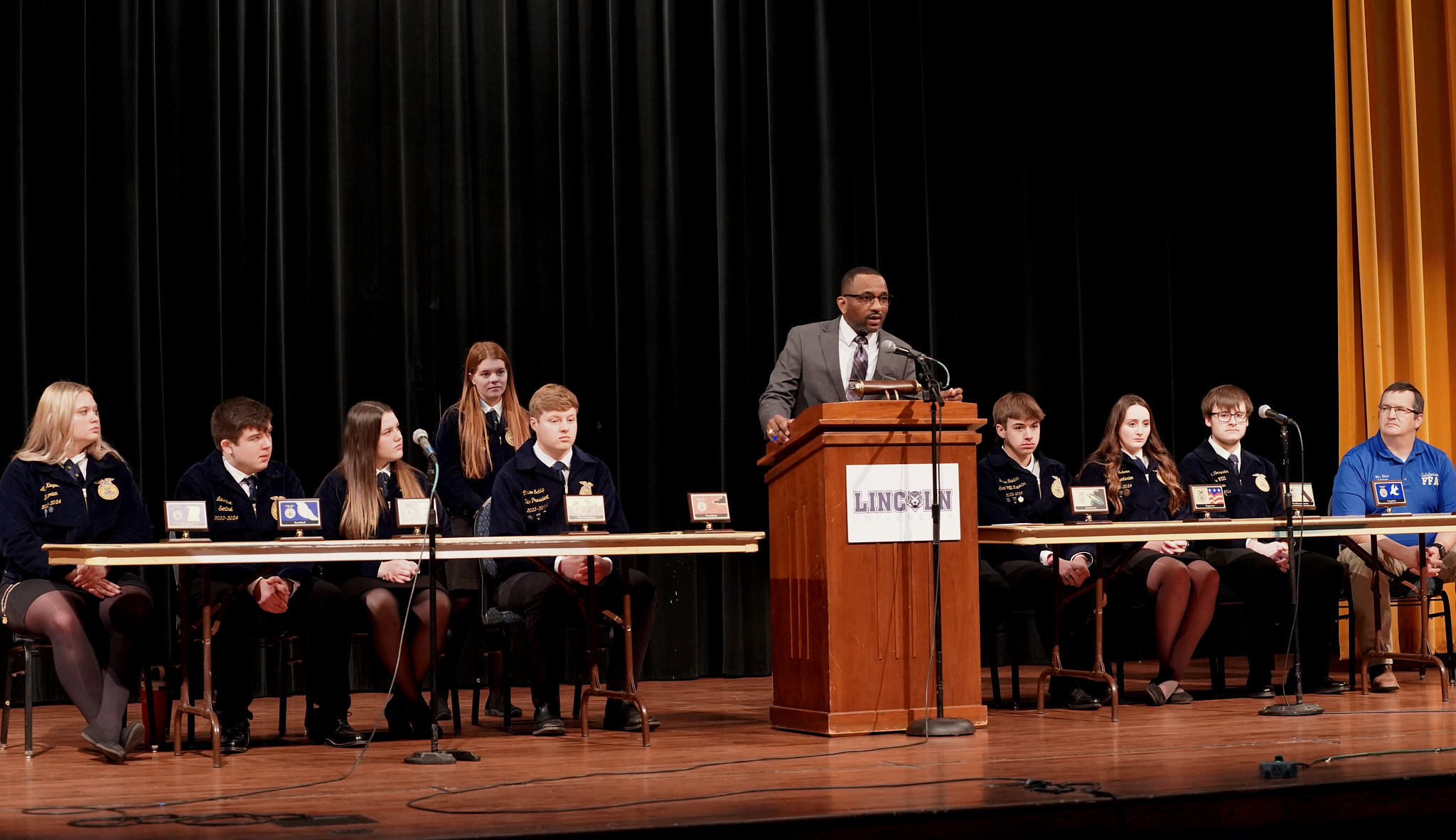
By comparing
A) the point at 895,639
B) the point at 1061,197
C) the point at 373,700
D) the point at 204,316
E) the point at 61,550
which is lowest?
the point at 373,700

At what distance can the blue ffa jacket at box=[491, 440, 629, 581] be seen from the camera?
4.73 meters

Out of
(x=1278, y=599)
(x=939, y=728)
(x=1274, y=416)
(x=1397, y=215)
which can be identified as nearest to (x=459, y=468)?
(x=939, y=728)

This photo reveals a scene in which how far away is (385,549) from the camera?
4148 millimetres

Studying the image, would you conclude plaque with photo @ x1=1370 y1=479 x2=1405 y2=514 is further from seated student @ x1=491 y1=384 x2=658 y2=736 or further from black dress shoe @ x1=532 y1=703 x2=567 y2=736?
black dress shoe @ x1=532 y1=703 x2=567 y2=736

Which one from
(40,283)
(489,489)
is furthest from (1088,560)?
(40,283)

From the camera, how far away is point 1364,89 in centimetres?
728

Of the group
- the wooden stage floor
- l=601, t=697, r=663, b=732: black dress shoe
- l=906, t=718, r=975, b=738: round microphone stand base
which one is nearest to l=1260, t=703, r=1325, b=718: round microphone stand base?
the wooden stage floor

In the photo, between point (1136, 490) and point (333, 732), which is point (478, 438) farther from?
point (1136, 490)

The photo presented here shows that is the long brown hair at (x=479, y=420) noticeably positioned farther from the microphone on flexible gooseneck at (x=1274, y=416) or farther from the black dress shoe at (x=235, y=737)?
the microphone on flexible gooseneck at (x=1274, y=416)

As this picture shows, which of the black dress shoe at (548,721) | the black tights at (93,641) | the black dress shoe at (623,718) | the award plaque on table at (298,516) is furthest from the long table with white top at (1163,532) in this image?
the black tights at (93,641)

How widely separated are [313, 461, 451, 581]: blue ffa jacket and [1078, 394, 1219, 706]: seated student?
2.54 meters

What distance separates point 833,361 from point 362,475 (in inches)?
65.1

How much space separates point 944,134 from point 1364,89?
2191 mm

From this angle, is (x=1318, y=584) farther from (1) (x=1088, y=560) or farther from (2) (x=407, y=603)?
(2) (x=407, y=603)
